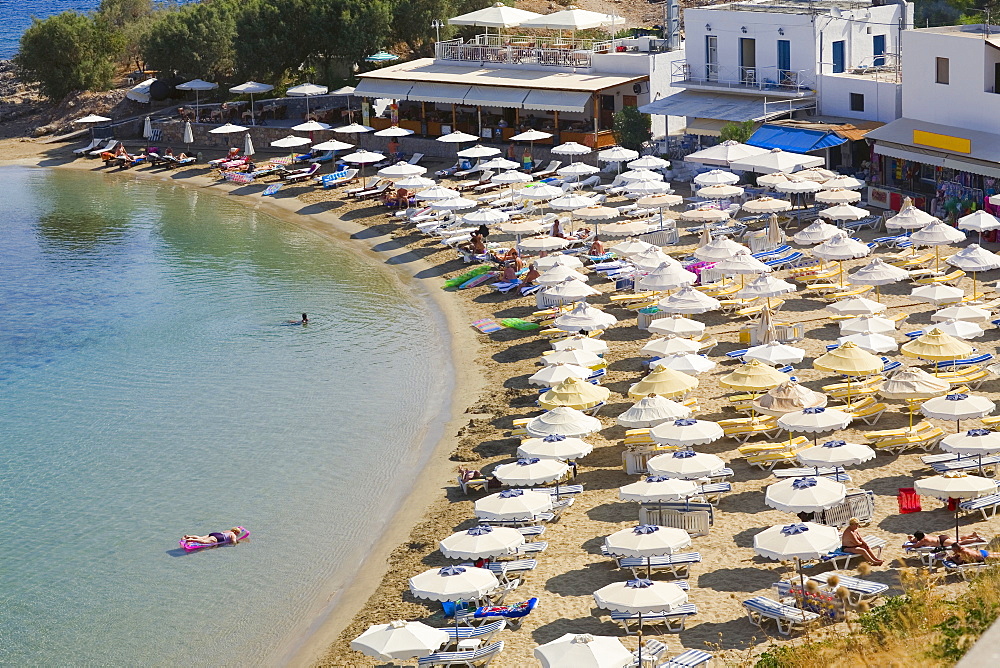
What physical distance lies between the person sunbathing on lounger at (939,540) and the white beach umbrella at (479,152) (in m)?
31.5

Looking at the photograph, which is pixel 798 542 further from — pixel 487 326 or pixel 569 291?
pixel 487 326

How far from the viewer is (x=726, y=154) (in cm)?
4162

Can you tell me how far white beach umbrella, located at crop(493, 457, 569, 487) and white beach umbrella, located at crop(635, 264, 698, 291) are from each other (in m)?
9.59

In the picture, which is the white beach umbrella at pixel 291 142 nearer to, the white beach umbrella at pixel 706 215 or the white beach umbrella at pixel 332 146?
the white beach umbrella at pixel 332 146

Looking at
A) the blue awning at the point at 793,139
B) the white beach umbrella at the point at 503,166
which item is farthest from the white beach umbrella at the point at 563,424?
the white beach umbrella at the point at 503,166

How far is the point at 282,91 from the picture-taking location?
209 feet

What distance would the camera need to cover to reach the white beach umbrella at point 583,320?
28906mm

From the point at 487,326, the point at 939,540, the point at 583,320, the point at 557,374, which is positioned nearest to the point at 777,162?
the point at 487,326

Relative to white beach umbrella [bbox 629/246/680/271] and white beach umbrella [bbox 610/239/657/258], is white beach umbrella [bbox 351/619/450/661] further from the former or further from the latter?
white beach umbrella [bbox 610/239/657/258]

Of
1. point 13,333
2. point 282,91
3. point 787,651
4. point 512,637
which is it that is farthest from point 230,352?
point 282,91

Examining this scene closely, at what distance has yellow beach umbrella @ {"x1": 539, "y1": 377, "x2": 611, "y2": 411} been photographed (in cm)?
2438

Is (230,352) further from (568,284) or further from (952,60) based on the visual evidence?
(952,60)

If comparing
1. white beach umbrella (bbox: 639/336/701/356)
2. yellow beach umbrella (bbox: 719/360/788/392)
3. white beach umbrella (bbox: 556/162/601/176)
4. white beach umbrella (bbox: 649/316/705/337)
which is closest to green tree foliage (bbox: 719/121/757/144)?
white beach umbrella (bbox: 556/162/601/176)

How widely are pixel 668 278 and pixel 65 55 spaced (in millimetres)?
46914
